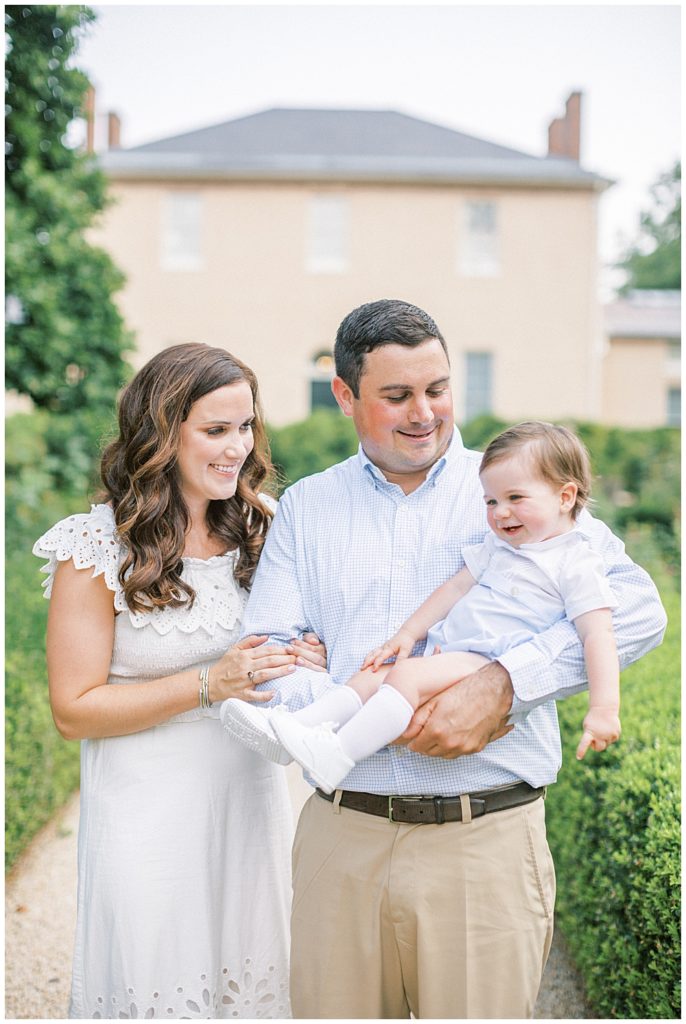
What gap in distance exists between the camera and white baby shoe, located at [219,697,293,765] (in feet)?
7.37

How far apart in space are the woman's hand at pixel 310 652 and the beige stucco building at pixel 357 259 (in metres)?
18.4

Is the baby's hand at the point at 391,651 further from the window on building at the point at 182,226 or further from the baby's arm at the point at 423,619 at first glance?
the window on building at the point at 182,226

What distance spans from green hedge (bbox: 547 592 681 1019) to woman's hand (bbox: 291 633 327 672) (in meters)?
1.35

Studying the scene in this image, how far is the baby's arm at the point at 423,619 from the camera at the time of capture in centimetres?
241

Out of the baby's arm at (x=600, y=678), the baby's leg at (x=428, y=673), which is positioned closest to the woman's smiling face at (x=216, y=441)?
the baby's leg at (x=428, y=673)

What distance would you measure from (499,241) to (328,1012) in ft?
66.5

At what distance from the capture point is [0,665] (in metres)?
4.05

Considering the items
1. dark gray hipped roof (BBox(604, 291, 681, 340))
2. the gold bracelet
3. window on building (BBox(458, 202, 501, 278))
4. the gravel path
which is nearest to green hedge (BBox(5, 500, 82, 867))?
the gravel path

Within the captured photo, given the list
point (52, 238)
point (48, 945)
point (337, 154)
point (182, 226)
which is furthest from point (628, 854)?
point (337, 154)

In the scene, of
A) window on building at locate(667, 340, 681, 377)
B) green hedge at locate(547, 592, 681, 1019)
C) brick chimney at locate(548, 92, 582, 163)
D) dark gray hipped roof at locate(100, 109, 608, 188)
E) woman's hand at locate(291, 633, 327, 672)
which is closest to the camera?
woman's hand at locate(291, 633, 327, 672)

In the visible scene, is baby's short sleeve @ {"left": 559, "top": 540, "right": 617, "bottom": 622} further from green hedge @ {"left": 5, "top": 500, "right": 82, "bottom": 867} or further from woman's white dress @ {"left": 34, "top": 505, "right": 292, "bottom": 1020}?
green hedge @ {"left": 5, "top": 500, "right": 82, "bottom": 867}

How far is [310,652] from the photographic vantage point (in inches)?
97.6

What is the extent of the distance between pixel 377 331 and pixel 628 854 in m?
2.07

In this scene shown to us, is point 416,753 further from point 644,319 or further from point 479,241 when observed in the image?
point 644,319
